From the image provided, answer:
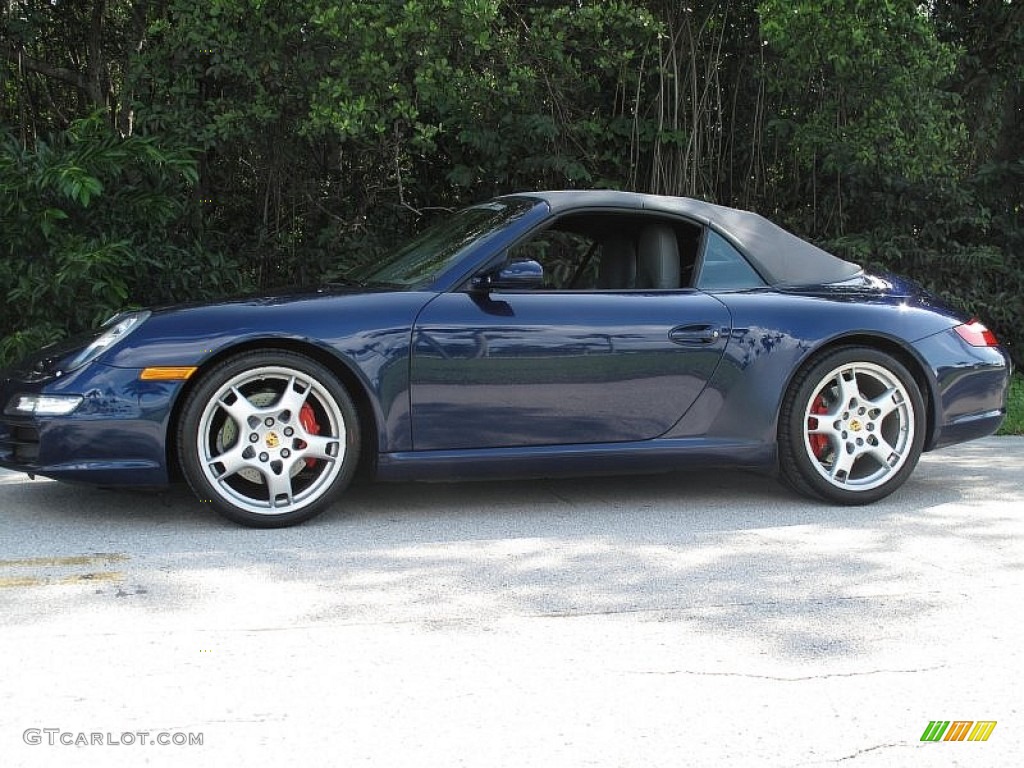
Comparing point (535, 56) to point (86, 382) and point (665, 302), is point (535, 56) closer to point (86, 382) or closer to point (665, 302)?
point (665, 302)

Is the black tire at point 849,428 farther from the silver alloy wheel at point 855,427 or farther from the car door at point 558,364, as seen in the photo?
the car door at point 558,364

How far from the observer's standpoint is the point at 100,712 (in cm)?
320

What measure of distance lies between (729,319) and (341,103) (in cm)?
391

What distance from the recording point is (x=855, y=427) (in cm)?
581

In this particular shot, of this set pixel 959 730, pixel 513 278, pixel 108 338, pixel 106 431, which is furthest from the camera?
pixel 513 278

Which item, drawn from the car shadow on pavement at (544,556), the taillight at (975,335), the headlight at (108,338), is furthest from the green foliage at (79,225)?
the taillight at (975,335)

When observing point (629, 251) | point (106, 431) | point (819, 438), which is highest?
point (629, 251)

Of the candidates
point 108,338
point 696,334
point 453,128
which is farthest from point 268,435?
point 453,128

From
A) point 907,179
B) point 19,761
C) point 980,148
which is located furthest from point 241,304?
point 980,148

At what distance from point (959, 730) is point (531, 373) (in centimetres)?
253

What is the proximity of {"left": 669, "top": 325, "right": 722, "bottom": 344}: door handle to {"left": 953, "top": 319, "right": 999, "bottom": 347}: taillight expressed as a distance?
A: 1.19 metres

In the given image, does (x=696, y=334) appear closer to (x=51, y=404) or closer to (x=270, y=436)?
(x=270, y=436)

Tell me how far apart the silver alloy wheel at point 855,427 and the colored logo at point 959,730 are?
→ 2.56 m

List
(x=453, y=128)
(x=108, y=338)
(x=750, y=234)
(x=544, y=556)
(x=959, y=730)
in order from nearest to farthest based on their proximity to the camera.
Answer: (x=959, y=730)
(x=544, y=556)
(x=108, y=338)
(x=750, y=234)
(x=453, y=128)
